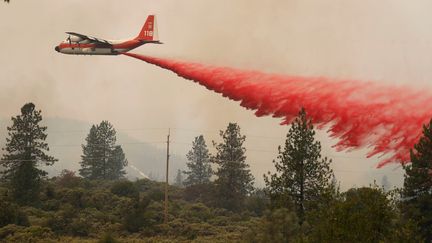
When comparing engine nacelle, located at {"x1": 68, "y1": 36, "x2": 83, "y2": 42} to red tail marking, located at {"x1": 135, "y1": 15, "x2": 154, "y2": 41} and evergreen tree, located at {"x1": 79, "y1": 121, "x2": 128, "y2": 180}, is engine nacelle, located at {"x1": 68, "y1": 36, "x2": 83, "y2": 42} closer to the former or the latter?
red tail marking, located at {"x1": 135, "y1": 15, "x2": 154, "y2": 41}

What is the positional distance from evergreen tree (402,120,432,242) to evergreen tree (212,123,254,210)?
47257 millimetres

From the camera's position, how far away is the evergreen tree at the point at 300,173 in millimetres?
48156

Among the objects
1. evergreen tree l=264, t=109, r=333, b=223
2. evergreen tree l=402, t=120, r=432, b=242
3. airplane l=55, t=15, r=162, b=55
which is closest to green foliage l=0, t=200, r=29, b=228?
airplane l=55, t=15, r=162, b=55

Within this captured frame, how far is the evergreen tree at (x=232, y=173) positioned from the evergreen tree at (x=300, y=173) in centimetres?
4886

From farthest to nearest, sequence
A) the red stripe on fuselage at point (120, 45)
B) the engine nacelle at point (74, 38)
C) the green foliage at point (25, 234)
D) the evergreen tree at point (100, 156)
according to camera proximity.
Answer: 1. the evergreen tree at point (100, 156)
2. the engine nacelle at point (74, 38)
3. the red stripe on fuselage at point (120, 45)
4. the green foliage at point (25, 234)

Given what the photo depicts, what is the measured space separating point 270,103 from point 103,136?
9254 centimetres

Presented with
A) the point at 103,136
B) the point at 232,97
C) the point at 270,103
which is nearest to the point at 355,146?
the point at 270,103

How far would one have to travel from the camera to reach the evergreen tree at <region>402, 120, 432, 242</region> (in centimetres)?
5059

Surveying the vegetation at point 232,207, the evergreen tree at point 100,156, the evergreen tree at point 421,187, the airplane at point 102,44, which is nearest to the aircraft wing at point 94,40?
the airplane at point 102,44

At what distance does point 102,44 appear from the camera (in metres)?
69.2

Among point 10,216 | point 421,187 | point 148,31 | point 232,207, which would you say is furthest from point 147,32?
point 232,207

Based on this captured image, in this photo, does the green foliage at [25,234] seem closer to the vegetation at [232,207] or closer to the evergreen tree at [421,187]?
the vegetation at [232,207]

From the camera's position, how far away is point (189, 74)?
65.1 m

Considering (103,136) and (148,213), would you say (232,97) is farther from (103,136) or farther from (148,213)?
(103,136)
